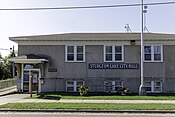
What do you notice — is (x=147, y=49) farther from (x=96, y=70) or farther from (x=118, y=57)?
(x=96, y=70)

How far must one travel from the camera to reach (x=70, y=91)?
23953mm

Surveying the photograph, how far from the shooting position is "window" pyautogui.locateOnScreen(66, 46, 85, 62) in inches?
944

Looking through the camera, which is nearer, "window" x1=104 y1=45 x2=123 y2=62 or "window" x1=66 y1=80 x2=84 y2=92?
"window" x1=104 y1=45 x2=123 y2=62

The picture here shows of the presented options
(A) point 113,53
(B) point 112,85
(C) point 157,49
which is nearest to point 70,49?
(A) point 113,53

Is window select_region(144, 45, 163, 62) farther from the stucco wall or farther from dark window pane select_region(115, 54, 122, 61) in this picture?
dark window pane select_region(115, 54, 122, 61)

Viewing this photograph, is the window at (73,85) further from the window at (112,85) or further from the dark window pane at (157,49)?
the dark window pane at (157,49)

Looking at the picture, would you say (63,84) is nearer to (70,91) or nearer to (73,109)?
(70,91)

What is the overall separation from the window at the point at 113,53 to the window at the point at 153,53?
2.33 m

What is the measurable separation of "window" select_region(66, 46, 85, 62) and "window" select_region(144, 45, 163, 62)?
5887 mm

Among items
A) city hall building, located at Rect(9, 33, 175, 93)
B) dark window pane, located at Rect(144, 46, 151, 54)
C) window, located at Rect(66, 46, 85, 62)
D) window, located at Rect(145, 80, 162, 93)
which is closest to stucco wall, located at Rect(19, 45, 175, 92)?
city hall building, located at Rect(9, 33, 175, 93)

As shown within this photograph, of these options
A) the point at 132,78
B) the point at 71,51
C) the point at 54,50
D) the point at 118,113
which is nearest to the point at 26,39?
the point at 54,50

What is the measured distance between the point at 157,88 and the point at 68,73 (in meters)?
8.40

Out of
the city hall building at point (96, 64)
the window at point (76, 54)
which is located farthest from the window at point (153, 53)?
the window at point (76, 54)

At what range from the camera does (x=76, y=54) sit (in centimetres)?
2403
